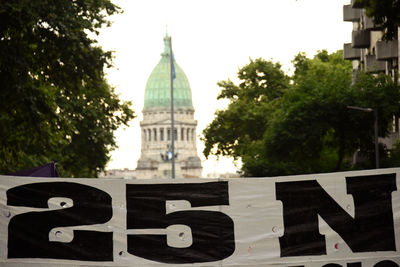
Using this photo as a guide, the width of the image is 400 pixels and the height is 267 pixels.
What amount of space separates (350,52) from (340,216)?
52.7 meters

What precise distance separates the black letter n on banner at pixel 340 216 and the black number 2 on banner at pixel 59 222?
6.02ft

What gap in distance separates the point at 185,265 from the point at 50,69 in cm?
1467

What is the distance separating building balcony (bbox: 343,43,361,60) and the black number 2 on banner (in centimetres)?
5169

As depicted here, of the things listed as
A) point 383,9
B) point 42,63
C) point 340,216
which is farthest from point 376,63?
point 340,216

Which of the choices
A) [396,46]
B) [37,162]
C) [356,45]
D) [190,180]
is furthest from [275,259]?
[356,45]

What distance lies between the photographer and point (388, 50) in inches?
1726

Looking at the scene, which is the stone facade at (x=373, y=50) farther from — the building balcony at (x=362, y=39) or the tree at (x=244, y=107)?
the tree at (x=244, y=107)

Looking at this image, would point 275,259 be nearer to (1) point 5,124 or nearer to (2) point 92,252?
(2) point 92,252

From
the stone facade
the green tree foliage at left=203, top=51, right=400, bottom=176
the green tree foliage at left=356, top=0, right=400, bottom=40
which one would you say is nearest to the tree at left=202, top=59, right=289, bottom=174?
the stone facade

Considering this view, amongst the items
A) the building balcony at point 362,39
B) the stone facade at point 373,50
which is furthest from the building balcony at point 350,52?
the building balcony at point 362,39

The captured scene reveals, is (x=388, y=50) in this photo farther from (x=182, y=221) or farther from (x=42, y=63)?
(x=182, y=221)

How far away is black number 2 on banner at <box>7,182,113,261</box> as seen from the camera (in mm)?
10289

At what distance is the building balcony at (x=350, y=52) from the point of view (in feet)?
201

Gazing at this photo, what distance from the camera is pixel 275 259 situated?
10312 mm
